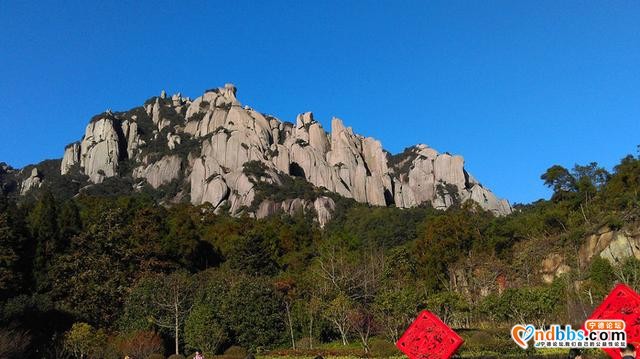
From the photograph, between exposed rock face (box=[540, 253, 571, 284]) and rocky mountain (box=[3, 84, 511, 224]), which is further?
rocky mountain (box=[3, 84, 511, 224])

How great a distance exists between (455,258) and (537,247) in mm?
5891

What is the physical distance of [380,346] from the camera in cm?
2273

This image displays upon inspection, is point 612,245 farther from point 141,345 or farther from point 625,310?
point 625,310

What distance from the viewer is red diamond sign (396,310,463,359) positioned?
11.1 m

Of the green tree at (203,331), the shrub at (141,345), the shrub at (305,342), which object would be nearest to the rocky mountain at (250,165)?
the shrub at (305,342)

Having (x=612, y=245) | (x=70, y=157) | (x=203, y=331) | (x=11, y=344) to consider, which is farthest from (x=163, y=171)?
(x=11, y=344)

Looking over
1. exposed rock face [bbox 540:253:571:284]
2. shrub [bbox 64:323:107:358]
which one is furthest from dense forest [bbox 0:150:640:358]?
exposed rock face [bbox 540:253:571:284]

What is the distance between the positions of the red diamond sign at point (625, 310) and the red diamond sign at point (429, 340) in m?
2.97

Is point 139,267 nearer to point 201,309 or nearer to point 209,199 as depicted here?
point 201,309

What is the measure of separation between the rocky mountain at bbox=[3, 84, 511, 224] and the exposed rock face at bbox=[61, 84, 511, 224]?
18 centimetres

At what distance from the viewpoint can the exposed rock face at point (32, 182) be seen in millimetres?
100125

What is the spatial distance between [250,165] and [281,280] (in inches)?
2099

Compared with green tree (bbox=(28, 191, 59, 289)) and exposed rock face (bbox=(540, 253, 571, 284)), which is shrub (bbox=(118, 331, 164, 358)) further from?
exposed rock face (bbox=(540, 253, 571, 284))

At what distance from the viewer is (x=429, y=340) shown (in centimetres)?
1134
